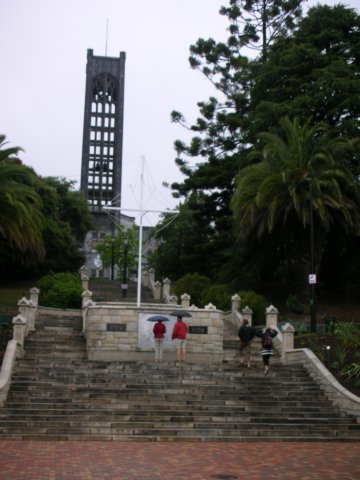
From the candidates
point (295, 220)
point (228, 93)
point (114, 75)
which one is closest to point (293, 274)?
point (295, 220)

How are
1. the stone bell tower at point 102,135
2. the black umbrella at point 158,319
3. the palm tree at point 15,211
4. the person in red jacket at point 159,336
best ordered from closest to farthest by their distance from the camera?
the person in red jacket at point 159,336 < the black umbrella at point 158,319 < the palm tree at point 15,211 < the stone bell tower at point 102,135

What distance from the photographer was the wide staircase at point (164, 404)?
15.0 meters

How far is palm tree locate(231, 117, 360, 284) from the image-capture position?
29266 mm

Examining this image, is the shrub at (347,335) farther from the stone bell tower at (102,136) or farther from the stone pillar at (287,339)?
the stone bell tower at (102,136)

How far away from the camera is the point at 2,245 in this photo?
4406cm

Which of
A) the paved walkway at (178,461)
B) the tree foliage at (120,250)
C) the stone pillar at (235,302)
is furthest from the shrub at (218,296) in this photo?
the tree foliage at (120,250)

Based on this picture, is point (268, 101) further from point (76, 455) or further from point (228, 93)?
point (76, 455)

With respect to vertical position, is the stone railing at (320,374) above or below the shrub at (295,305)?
below

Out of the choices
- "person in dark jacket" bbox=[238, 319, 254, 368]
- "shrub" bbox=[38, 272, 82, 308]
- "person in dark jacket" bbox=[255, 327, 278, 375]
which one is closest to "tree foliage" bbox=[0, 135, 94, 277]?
"shrub" bbox=[38, 272, 82, 308]

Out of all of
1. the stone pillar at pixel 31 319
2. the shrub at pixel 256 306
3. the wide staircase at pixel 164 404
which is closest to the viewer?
the wide staircase at pixel 164 404

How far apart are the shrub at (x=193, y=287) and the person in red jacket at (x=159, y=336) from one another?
535 inches

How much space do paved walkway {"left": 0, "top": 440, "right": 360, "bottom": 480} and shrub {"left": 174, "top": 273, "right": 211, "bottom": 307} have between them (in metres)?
20.4

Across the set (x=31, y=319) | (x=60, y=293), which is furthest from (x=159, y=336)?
(x=60, y=293)

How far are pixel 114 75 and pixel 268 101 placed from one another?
50.2 m
